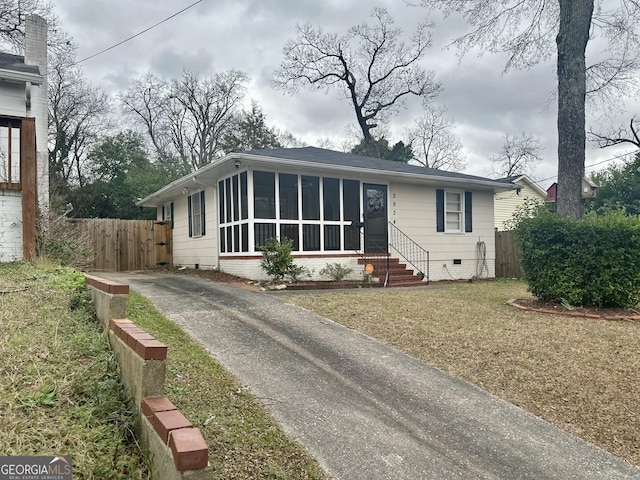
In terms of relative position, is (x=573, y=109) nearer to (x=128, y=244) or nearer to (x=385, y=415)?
(x=385, y=415)

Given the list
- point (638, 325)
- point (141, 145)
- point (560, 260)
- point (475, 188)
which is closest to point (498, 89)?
point (475, 188)

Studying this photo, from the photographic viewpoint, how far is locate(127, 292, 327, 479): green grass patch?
8.12ft

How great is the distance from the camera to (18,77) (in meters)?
8.95

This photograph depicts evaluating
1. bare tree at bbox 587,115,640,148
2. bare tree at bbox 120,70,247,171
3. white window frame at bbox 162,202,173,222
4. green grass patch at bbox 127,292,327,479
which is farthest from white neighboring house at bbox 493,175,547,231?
green grass patch at bbox 127,292,327,479

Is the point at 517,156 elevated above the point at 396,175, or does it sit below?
above

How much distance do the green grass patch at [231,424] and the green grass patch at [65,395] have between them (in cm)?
50

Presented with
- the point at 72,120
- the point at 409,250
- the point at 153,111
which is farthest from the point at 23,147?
the point at 153,111

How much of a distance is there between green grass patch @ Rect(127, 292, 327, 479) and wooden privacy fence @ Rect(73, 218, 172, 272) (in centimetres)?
1109

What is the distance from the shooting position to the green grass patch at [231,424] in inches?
97.4

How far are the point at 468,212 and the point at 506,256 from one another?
222 cm

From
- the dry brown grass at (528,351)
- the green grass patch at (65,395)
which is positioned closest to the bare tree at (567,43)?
the dry brown grass at (528,351)

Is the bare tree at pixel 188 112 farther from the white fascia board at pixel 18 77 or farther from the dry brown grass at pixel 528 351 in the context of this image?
the dry brown grass at pixel 528 351

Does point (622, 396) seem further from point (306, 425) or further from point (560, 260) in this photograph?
point (560, 260)

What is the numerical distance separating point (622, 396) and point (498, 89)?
16.5 m
